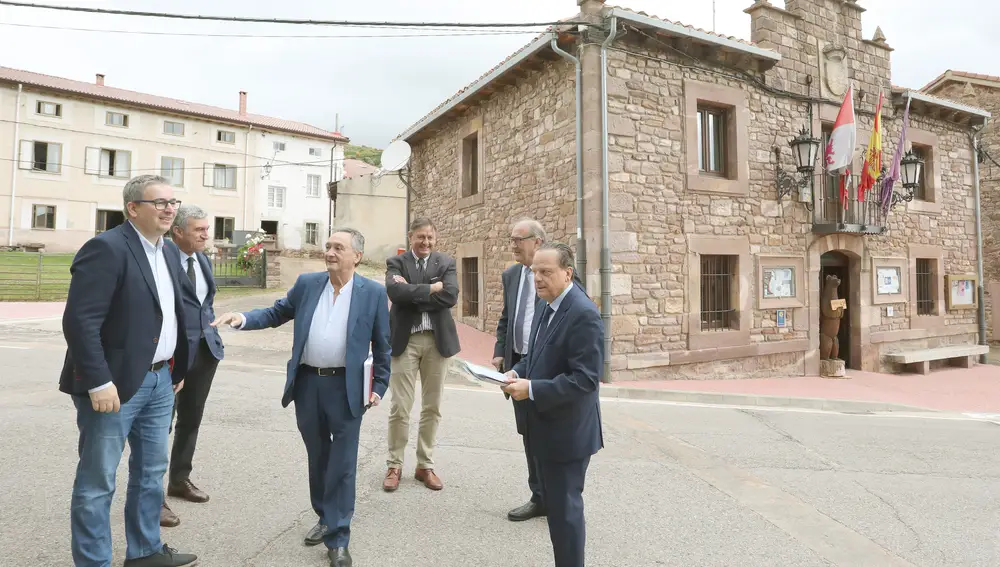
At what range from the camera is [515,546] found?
9.84ft

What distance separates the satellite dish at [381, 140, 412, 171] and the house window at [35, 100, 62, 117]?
2359 cm

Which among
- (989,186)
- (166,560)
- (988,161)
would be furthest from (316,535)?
(988,161)

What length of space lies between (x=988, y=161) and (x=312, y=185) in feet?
105

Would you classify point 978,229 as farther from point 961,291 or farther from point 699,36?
point 699,36

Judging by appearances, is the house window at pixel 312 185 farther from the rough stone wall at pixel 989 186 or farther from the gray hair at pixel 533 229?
the gray hair at pixel 533 229

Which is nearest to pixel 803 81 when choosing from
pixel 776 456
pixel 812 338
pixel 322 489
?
pixel 812 338

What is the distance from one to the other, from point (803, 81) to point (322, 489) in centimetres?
1154

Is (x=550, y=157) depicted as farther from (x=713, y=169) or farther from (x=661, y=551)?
(x=661, y=551)

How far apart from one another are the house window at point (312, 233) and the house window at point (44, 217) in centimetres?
1236

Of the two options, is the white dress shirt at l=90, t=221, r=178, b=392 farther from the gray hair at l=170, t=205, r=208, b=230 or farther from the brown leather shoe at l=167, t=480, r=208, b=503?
the brown leather shoe at l=167, t=480, r=208, b=503

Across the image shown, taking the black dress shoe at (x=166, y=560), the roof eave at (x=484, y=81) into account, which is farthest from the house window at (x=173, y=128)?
the black dress shoe at (x=166, y=560)

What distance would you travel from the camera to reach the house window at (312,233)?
34500mm

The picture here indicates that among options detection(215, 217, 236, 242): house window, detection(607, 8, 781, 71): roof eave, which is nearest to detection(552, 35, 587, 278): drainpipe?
detection(607, 8, 781, 71): roof eave

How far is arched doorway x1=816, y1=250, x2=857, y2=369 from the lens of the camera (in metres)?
11.7
